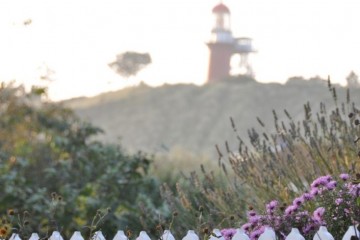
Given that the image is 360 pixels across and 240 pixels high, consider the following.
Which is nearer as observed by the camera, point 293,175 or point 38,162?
point 293,175

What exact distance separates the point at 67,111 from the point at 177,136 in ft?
130

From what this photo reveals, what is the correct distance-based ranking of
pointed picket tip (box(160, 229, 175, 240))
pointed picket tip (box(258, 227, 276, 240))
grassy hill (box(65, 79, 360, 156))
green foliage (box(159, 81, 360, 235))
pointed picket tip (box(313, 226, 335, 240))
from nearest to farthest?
pointed picket tip (box(313, 226, 335, 240)) < pointed picket tip (box(258, 227, 276, 240)) < pointed picket tip (box(160, 229, 175, 240)) < green foliage (box(159, 81, 360, 235)) < grassy hill (box(65, 79, 360, 156))

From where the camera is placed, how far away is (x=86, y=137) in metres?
10.2

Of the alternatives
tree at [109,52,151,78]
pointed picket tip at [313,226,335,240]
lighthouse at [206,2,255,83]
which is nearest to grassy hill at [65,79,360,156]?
lighthouse at [206,2,255,83]

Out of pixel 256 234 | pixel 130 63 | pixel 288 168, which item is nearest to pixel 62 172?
pixel 288 168

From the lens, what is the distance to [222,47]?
6109 centimetres

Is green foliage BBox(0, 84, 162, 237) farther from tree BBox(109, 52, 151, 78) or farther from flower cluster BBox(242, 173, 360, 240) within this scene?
tree BBox(109, 52, 151, 78)

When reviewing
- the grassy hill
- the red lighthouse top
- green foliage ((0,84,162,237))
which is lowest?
the grassy hill

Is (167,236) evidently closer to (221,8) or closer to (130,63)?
(221,8)

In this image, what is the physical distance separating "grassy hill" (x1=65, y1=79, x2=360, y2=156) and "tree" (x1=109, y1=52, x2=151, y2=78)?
971 centimetres

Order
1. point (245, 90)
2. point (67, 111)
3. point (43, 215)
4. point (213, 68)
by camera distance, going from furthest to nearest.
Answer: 1. point (213, 68)
2. point (245, 90)
3. point (67, 111)
4. point (43, 215)

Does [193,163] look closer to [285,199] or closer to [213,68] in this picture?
[285,199]

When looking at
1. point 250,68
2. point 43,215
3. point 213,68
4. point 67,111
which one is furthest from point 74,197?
point 250,68

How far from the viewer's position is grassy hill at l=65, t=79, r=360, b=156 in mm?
50875
